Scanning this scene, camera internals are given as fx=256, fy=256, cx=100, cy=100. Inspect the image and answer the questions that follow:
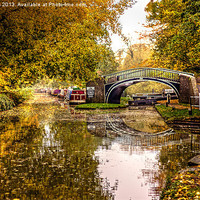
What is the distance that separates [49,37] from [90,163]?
6.77 meters

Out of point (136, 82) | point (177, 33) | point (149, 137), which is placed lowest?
point (149, 137)

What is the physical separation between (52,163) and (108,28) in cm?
856

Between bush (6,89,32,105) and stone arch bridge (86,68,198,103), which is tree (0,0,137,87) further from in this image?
bush (6,89,32,105)

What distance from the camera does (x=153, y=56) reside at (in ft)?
98.0

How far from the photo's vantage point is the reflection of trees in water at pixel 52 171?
506 cm

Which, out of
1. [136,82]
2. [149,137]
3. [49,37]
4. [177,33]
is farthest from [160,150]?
[136,82]

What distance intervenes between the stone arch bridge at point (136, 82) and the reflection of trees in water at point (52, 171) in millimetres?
15647

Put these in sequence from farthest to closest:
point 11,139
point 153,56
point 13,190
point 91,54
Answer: point 153,56, point 91,54, point 11,139, point 13,190

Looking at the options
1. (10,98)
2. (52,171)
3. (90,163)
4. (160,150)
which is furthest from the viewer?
(10,98)

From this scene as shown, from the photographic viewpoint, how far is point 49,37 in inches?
456

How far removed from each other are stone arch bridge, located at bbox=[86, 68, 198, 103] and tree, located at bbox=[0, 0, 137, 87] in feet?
38.9

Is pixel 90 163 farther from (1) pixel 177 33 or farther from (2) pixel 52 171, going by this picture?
(1) pixel 177 33

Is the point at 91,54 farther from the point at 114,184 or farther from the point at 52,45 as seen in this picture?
the point at 114,184

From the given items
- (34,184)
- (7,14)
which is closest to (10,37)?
(7,14)
